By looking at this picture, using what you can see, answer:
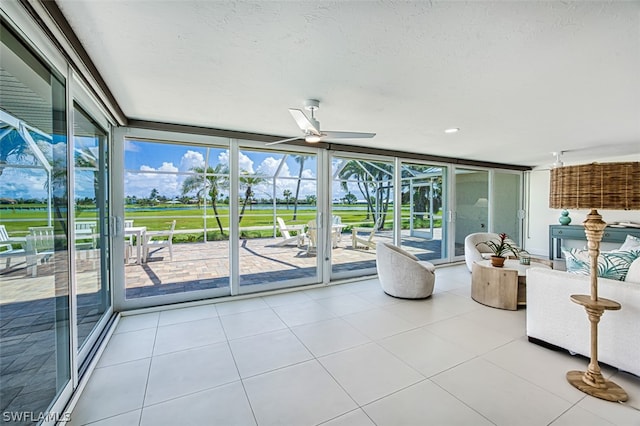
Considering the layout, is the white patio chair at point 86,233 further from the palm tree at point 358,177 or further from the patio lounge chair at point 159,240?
the palm tree at point 358,177

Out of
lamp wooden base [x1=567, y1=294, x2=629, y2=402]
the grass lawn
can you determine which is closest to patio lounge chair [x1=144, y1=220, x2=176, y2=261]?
the grass lawn

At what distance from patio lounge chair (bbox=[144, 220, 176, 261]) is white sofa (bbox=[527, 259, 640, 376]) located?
4768mm

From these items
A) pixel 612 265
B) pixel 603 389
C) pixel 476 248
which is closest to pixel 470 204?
pixel 476 248

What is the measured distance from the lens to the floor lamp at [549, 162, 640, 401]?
6.00ft

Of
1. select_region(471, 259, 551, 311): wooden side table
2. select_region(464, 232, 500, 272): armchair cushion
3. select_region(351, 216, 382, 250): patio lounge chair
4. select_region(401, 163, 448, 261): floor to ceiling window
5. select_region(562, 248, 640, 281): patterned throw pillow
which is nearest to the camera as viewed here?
select_region(562, 248, 640, 281): patterned throw pillow

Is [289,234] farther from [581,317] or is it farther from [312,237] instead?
[581,317]

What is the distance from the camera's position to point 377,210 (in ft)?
18.5

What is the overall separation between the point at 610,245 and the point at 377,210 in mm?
5099

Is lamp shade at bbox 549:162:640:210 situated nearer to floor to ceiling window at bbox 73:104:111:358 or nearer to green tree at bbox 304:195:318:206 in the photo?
green tree at bbox 304:195:318:206

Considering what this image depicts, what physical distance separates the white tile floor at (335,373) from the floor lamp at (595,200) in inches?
4.9

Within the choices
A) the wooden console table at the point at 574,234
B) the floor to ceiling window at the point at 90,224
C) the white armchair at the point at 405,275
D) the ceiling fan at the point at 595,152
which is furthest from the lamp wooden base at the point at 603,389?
the wooden console table at the point at 574,234

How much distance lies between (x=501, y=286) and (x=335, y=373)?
268cm

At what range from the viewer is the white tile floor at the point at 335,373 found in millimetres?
1789

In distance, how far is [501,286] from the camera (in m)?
3.63
